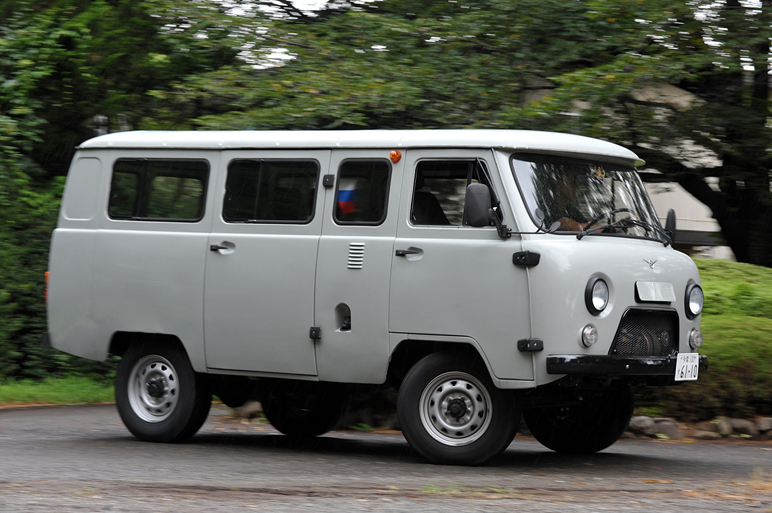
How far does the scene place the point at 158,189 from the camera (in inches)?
380

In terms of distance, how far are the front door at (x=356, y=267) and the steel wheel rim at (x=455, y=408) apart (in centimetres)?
48

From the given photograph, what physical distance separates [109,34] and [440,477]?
11.9 meters

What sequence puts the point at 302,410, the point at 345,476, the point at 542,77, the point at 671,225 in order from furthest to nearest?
1. the point at 542,77
2. the point at 302,410
3. the point at 671,225
4. the point at 345,476

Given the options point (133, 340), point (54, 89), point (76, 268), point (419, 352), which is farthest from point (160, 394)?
point (54, 89)

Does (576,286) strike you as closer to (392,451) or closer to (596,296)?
(596,296)

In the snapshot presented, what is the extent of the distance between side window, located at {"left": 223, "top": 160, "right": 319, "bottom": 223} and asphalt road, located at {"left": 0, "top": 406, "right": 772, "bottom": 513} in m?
2.03

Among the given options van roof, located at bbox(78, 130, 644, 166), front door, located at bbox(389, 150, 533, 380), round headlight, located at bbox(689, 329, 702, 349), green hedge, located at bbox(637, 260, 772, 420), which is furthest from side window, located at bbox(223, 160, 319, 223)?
green hedge, located at bbox(637, 260, 772, 420)

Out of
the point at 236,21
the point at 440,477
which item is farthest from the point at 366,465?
the point at 236,21

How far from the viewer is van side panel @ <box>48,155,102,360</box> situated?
9.77 metres

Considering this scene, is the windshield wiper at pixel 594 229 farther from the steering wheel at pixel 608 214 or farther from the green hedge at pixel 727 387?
the green hedge at pixel 727 387

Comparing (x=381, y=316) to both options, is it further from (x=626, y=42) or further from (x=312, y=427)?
(x=626, y=42)

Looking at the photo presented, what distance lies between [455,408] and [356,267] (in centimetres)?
137

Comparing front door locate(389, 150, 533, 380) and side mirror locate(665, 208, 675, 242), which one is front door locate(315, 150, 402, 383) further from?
side mirror locate(665, 208, 675, 242)

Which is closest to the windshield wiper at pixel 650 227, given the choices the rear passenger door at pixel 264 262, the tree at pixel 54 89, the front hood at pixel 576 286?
the front hood at pixel 576 286
